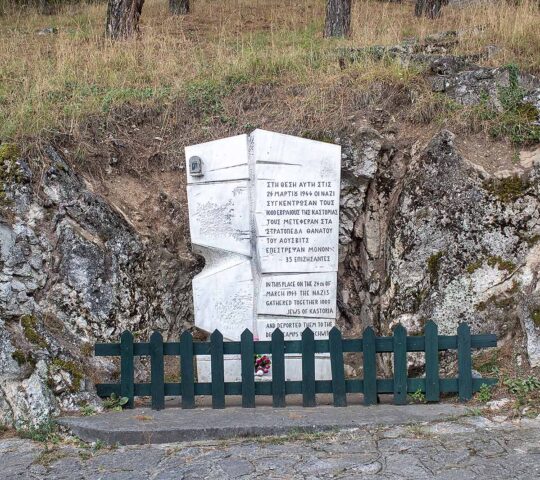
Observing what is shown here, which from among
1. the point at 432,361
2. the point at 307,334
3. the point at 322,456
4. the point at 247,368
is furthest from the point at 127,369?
the point at 432,361

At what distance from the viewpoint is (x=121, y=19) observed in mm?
11031

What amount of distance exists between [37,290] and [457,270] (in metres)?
3.77

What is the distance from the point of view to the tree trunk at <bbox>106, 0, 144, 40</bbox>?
10922mm

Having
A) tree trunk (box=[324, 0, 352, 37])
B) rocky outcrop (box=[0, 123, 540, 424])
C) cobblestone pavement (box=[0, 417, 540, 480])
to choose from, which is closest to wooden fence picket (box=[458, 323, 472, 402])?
cobblestone pavement (box=[0, 417, 540, 480])

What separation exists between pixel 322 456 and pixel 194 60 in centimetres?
608

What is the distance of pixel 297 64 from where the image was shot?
340 inches

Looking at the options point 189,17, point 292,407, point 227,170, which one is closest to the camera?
point 292,407

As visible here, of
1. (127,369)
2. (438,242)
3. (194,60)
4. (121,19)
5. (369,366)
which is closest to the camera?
(369,366)

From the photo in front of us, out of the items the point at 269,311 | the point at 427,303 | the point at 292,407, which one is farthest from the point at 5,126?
the point at 427,303

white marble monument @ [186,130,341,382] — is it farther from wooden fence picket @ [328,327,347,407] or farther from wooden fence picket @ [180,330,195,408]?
wooden fence picket @ [328,327,347,407]

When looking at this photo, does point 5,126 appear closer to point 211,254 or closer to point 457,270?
point 211,254

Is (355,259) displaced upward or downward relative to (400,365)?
upward

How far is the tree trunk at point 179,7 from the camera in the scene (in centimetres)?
1363

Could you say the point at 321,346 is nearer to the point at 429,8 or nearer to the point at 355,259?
the point at 355,259
